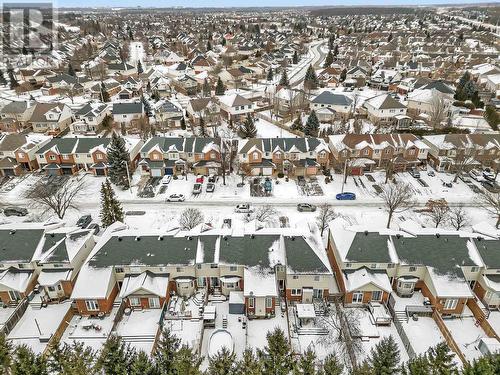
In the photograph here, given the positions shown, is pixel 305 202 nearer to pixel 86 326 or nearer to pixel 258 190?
pixel 258 190

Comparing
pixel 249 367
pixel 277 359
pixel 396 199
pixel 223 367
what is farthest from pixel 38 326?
pixel 396 199

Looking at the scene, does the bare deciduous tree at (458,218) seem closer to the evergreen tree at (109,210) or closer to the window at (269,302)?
the window at (269,302)

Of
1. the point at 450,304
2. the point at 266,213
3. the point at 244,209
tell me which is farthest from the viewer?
the point at 244,209

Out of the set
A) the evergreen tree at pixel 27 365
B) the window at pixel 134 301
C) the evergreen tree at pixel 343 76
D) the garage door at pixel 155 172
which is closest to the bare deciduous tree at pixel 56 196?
the garage door at pixel 155 172

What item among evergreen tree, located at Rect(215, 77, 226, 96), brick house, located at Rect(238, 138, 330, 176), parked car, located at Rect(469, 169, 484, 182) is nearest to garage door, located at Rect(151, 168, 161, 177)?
brick house, located at Rect(238, 138, 330, 176)

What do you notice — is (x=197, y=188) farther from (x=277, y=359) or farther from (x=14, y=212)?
(x=277, y=359)

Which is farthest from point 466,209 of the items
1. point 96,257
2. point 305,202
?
point 96,257
